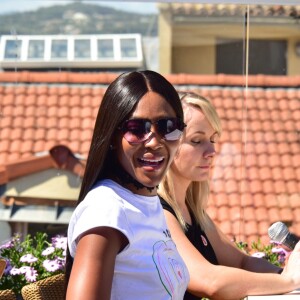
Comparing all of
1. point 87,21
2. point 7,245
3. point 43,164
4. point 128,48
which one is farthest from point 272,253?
point 87,21

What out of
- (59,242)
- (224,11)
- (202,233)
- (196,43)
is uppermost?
(224,11)

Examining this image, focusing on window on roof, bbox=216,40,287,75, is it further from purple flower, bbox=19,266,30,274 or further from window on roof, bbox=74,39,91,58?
purple flower, bbox=19,266,30,274

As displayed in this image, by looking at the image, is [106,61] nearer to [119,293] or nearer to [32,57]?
[32,57]

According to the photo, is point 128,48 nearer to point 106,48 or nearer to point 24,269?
point 106,48

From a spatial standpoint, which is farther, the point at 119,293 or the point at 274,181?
the point at 274,181

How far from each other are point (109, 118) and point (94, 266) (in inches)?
14.8

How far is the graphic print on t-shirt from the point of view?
1.97 meters

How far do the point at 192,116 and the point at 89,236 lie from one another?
1211 millimetres

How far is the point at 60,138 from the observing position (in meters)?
8.08

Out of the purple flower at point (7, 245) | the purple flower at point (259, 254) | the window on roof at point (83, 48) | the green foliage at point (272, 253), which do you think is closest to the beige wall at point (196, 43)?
the window on roof at point (83, 48)

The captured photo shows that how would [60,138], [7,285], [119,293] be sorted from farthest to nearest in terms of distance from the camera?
[60,138], [7,285], [119,293]

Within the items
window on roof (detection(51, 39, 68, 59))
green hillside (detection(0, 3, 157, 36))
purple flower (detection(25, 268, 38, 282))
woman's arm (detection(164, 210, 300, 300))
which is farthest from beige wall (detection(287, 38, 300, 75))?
A: woman's arm (detection(164, 210, 300, 300))

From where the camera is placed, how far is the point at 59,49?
26.8 ft

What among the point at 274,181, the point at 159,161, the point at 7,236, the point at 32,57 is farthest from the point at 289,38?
the point at 159,161
